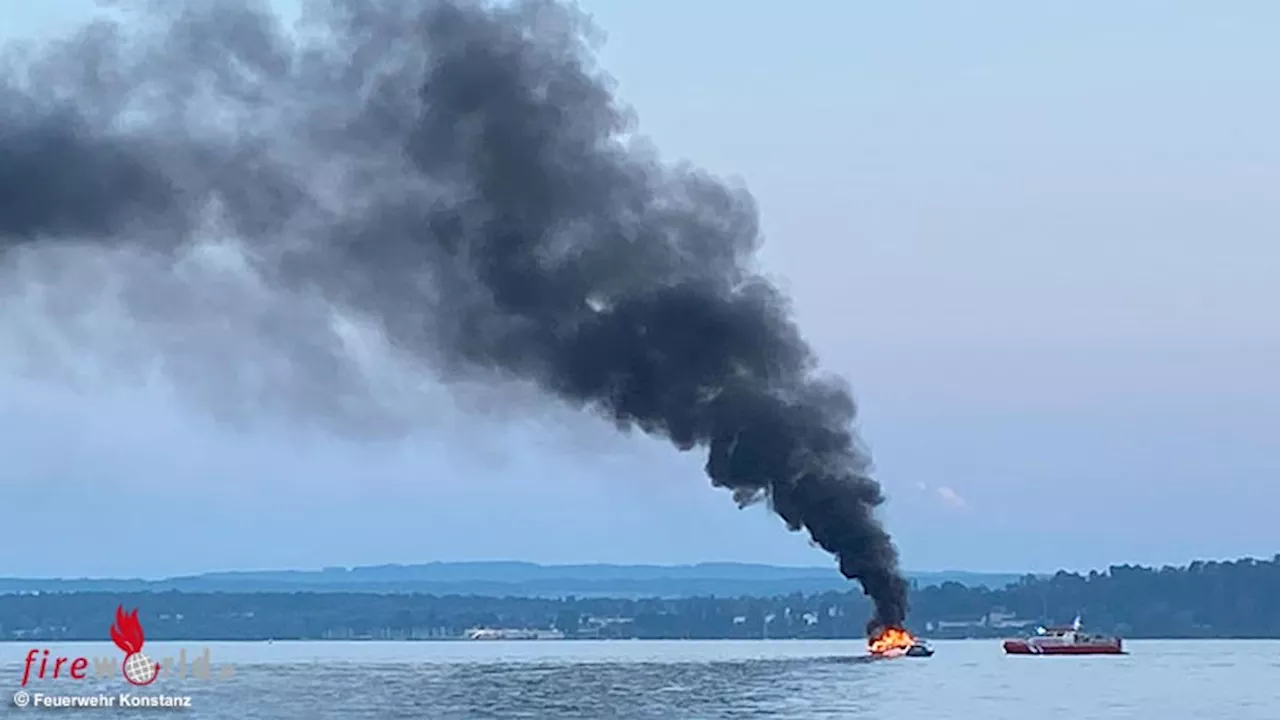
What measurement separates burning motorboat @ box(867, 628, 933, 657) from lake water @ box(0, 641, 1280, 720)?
145cm

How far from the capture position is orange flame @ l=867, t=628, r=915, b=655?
158625 millimetres

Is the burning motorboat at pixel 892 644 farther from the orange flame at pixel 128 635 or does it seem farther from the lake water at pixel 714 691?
the orange flame at pixel 128 635

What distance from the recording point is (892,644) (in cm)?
16075

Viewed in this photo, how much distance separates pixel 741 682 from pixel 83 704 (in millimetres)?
46811

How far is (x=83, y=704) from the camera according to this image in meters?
102

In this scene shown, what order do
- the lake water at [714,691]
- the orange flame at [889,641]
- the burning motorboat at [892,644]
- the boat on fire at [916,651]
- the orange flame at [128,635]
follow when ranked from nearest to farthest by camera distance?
1. the orange flame at [128,635]
2. the lake water at [714,691]
3. the orange flame at [889,641]
4. the burning motorboat at [892,644]
5. the boat on fire at [916,651]

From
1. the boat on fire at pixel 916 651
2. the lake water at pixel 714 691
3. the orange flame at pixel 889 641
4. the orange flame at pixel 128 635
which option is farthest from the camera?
the boat on fire at pixel 916 651

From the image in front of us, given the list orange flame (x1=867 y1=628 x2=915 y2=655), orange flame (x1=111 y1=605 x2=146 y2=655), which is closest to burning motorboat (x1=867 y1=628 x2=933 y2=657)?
orange flame (x1=867 y1=628 x2=915 y2=655)

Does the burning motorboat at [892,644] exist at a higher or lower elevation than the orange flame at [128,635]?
higher

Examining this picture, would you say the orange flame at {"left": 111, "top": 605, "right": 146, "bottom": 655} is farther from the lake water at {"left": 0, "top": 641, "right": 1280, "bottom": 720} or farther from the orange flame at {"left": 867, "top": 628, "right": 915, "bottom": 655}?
the orange flame at {"left": 867, "top": 628, "right": 915, "bottom": 655}

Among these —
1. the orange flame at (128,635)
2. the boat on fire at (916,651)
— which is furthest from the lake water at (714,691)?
the orange flame at (128,635)

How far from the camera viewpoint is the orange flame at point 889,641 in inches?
6245

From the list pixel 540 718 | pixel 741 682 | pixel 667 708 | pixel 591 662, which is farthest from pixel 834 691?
pixel 591 662

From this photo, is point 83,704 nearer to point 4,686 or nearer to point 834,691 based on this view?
point 4,686
